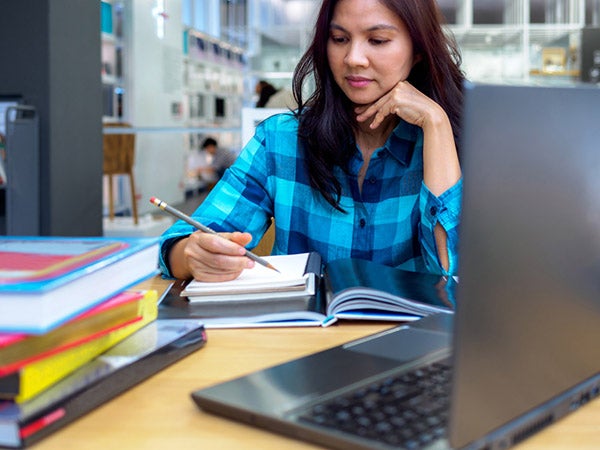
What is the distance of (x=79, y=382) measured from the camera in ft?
1.92

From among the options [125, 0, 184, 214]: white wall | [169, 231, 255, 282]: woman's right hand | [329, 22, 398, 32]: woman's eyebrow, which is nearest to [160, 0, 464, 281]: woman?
[329, 22, 398, 32]: woman's eyebrow

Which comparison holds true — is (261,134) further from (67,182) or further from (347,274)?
(67,182)

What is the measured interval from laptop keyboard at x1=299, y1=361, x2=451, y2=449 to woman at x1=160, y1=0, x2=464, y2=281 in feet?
2.42

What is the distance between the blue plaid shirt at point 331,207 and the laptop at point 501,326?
78 cm

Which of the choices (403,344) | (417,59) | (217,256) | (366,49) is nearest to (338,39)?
(366,49)

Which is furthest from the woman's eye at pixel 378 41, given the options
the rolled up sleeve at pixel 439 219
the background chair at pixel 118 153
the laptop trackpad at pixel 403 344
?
the background chair at pixel 118 153

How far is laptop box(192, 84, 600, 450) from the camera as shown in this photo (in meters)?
0.46

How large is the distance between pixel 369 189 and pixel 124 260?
855mm

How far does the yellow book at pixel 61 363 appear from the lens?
1.74ft

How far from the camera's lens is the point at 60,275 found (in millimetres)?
566

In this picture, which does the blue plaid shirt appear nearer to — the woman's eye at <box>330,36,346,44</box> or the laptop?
the woman's eye at <box>330,36,346,44</box>

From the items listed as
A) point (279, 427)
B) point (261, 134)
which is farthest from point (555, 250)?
point (261, 134)

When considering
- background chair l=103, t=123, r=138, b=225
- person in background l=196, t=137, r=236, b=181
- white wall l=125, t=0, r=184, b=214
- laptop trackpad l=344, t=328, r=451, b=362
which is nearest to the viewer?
laptop trackpad l=344, t=328, r=451, b=362

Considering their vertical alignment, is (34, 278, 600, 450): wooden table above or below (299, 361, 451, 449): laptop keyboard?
below
